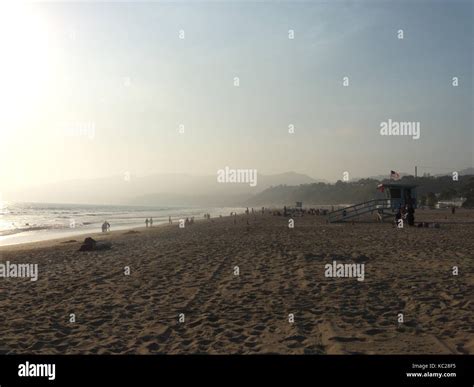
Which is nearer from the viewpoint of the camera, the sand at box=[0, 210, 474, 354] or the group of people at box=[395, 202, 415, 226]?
the sand at box=[0, 210, 474, 354]

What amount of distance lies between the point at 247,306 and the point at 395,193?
30479 mm

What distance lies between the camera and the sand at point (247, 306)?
5.77 m

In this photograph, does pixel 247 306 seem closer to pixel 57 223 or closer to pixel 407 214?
pixel 407 214

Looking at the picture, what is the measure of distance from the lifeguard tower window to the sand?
20.5 m

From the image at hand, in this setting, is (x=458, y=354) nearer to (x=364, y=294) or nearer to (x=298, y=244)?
(x=364, y=294)

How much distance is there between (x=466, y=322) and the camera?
6.37 m

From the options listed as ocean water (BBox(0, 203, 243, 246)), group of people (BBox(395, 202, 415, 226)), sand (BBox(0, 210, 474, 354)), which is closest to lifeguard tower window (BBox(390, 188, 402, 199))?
group of people (BBox(395, 202, 415, 226))

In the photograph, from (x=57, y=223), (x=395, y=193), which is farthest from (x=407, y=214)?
(x=57, y=223)

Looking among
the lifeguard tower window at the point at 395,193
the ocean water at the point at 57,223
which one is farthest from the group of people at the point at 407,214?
the ocean water at the point at 57,223

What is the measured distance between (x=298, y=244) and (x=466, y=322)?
11859mm

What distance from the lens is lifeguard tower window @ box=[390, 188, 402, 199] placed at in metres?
34.2

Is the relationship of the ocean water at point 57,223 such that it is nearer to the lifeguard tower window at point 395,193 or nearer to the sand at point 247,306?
the sand at point 247,306

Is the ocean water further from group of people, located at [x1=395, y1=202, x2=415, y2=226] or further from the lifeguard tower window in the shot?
the lifeguard tower window
